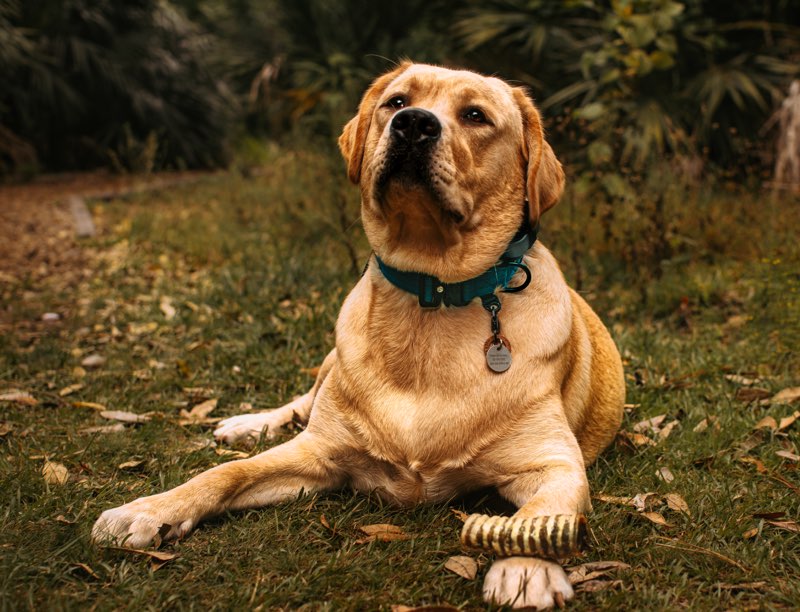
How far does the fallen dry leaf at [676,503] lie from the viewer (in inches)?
109

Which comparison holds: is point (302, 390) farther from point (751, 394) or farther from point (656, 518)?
point (751, 394)

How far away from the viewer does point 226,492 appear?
8.61 feet

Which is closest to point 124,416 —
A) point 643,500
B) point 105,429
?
point 105,429

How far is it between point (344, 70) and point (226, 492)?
827 centimetres

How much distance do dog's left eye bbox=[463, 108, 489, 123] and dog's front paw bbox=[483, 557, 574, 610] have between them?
1.52 metres

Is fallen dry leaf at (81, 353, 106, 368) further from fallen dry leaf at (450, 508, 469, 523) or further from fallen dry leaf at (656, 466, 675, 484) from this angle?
fallen dry leaf at (656, 466, 675, 484)

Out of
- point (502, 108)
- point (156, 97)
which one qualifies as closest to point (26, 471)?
point (502, 108)

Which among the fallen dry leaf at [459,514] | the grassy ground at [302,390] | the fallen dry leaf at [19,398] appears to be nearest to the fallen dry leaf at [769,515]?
Result: the grassy ground at [302,390]

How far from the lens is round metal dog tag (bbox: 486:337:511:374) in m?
2.63

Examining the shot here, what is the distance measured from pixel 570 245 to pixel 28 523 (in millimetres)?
4203

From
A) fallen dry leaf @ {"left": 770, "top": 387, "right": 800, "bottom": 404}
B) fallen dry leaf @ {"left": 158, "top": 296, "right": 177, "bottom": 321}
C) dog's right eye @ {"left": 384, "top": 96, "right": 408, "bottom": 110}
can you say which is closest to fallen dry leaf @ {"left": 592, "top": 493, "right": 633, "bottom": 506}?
fallen dry leaf @ {"left": 770, "top": 387, "right": 800, "bottom": 404}

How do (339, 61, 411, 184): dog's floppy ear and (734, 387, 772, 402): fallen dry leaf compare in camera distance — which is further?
(734, 387, 772, 402): fallen dry leaf

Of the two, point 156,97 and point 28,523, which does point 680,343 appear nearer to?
point 28,523

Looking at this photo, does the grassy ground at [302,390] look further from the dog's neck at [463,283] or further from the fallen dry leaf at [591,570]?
the dog's neck at [463,283]
